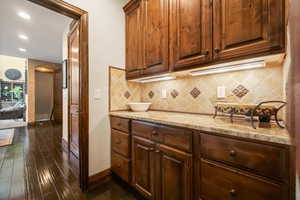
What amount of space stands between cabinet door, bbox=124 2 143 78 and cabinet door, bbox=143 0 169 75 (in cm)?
12

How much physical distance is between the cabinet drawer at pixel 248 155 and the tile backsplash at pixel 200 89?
669 mm

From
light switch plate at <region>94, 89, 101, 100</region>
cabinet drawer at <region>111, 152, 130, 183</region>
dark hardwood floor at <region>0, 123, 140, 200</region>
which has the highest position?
light switch plate at <region>94, 89, 101, 100</region>

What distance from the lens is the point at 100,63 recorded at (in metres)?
1.74

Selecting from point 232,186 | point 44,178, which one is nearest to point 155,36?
point 232,186

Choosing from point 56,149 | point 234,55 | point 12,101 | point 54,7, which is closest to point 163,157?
point 234,55

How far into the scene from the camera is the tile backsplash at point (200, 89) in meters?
1.13

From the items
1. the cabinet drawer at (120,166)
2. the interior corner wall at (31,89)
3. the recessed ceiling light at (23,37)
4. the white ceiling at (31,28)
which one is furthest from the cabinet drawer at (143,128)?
the interior corner wall at (31,89)

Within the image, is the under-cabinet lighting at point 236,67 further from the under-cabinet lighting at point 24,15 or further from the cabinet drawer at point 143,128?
the under-cabinet lighting at point 24,15

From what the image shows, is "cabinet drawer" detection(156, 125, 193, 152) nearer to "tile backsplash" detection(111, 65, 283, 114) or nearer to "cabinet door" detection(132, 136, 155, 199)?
"cabinet door" detection(132, 136, 155, 199)

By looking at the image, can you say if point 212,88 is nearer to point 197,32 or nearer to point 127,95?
point 197,32

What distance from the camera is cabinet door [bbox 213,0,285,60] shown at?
2.79 ft

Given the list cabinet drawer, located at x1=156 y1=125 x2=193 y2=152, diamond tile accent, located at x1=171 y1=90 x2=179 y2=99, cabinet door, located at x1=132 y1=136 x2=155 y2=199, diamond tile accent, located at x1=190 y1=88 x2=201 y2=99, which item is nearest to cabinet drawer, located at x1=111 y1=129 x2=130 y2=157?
cabinet door, located at x1=132 y1=136 x2=155 y2=199

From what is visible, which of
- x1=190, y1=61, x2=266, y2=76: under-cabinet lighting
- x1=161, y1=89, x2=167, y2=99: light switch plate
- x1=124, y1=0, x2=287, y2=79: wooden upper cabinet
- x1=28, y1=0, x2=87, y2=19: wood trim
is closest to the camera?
x1=124, y1=0, x2=287, y2=79: wooden upper cabinet

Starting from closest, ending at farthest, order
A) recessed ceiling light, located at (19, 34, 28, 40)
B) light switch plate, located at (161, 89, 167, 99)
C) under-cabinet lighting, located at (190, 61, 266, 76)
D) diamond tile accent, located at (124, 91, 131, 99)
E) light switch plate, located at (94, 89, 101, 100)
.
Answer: under-cabinet lighting, located at (190, 61, 266, 76)
light switch plate, located at (94, 89, 101, 100)
light switch plate, located at (161, 89, 167, 99)
diamond tile accent, located at (124, 91, 131, 99)
recessed ceiling light, located at (19, 34, 28, 40)
